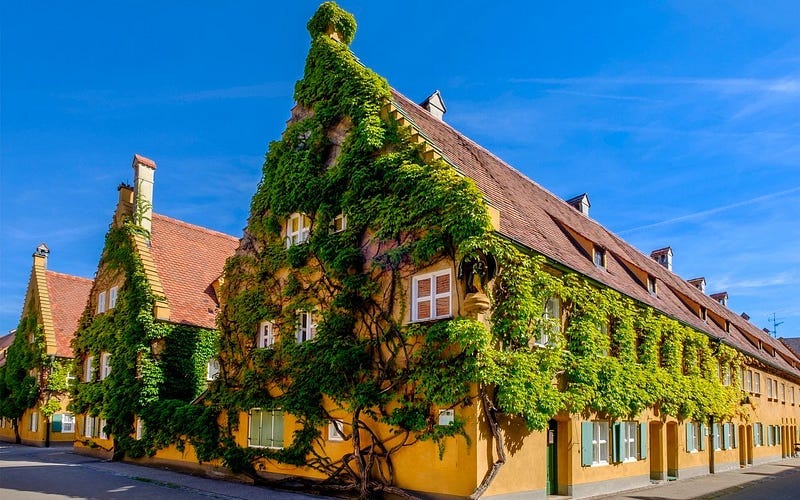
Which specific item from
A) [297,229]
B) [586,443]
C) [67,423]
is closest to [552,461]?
[586,443]

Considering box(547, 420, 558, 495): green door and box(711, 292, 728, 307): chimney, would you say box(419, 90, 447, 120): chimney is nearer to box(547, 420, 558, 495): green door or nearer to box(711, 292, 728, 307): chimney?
box(547, 420, 558, 495): green door

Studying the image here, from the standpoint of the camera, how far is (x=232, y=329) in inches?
959

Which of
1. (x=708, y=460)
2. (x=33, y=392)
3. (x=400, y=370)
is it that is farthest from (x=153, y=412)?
(x=708, y=460)

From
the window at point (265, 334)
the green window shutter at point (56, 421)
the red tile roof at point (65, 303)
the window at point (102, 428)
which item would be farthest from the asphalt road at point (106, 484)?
the red tile roof at point (65, 303)

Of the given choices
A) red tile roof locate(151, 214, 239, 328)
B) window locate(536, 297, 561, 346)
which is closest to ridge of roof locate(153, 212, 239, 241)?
red tile roof locate(151, 214, 239, 328)

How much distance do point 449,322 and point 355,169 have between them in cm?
600

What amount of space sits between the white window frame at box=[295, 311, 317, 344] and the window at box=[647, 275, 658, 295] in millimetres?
16169

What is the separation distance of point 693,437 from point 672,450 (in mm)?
2222

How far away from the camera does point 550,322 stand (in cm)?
1852

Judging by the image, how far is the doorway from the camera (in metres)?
27.1

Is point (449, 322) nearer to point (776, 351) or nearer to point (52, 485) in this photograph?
point (52, 485)

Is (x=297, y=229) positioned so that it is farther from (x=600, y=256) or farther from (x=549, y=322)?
(x=600, y=256)

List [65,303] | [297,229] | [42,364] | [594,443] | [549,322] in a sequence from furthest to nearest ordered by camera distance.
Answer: [65,303] < [42,364] < [297,229] < [594,443] < [549,322]

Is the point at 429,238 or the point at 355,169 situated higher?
the point at 355,169
